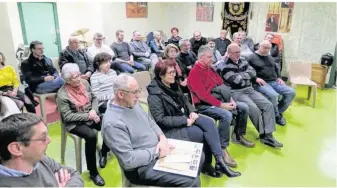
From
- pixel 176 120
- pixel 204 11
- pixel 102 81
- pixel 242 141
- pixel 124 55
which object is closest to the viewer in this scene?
pixel 176 120

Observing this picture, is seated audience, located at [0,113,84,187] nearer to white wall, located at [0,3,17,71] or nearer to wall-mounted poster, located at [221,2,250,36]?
white wall, located at [0,3,17,71]

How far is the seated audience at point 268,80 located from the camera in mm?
3617

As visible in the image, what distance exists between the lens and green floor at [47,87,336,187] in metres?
2.41

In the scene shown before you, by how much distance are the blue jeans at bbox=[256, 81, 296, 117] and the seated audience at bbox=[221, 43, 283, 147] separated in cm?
29

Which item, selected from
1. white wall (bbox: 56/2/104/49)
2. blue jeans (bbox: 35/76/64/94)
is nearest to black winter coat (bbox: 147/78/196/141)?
blue jeans (bbox: 35/76/64/94)

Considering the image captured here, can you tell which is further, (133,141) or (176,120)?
(176,120)

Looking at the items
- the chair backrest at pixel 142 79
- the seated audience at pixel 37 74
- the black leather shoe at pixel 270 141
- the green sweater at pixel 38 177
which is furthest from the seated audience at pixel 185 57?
the green sweater at pixel 38 177

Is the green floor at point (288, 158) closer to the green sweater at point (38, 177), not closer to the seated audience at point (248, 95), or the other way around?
the seated audience at point (248, 95)

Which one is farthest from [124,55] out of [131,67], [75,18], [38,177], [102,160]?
[38,177]

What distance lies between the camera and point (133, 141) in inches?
70.4

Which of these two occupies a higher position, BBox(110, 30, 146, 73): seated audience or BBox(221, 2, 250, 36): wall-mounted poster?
BBox(221, 2, 250, 36): wall-mounted poster

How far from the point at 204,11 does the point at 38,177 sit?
19.8 feet

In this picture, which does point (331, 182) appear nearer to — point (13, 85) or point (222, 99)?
point (222, 99)

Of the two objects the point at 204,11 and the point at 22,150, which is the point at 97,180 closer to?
the point at 22,150
